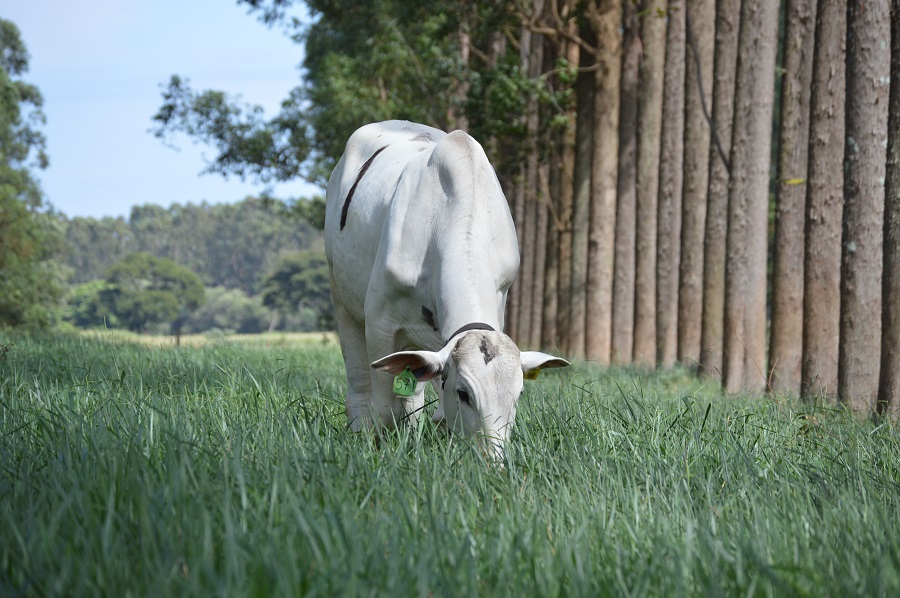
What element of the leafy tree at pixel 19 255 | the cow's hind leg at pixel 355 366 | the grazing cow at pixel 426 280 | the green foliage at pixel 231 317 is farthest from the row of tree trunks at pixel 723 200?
the green foliage at pixel 231 317

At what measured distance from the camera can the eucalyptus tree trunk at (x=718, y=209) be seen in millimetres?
11180

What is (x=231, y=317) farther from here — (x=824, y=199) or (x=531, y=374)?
(x=531, y=374)

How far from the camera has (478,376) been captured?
464 cm

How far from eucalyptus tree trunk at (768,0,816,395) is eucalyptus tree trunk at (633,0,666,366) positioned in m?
4.52

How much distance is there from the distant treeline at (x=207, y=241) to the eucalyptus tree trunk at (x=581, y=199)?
121889mm

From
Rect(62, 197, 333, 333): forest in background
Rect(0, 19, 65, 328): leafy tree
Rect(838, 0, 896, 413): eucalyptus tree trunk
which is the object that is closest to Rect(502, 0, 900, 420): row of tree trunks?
Rect(838, 0, 896, 413): eucalyptus tree trunk

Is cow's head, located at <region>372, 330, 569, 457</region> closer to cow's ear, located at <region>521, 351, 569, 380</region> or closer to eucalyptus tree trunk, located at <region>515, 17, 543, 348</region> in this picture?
cow's ear, located at <region>521, 351, 569, 380</region>

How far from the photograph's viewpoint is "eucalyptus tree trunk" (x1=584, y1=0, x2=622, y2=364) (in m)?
15.3

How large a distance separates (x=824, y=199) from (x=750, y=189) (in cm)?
169

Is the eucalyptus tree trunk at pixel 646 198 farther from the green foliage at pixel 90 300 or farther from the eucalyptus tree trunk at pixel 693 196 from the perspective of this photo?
the green foliage at pixel 90 300

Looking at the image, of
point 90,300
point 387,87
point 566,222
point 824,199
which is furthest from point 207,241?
point 824,199

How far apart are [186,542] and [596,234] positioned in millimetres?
12882

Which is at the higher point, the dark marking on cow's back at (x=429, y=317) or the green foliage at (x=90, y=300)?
the dark marking on cow's back at (x=429, y=317)

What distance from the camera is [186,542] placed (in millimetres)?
2961
